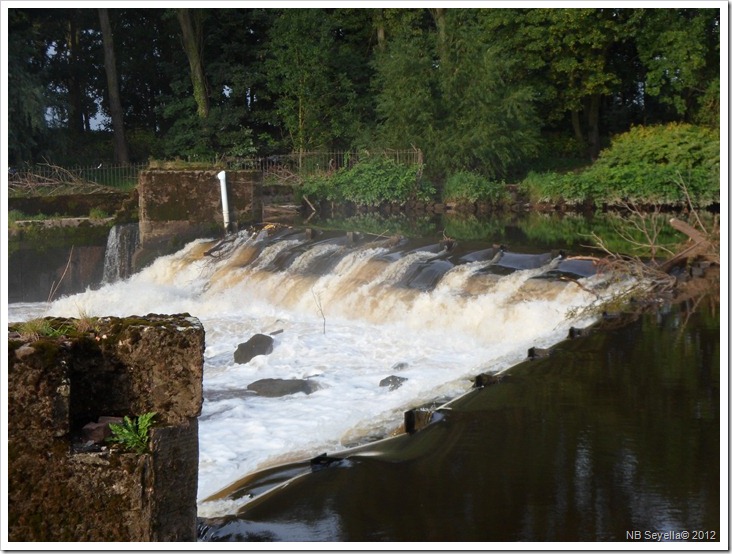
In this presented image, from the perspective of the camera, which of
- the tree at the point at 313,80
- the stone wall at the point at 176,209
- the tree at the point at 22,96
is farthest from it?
the tree at the point at 313,80

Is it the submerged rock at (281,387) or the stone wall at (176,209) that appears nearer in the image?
the submerged rock at (281,387)

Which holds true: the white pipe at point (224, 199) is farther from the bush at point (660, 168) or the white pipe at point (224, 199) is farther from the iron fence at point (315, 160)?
the bush at point (660, 168)

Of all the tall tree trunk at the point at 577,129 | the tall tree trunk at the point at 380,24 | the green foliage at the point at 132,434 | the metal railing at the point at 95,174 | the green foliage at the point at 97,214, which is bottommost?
the green foliage at the point at 132,434

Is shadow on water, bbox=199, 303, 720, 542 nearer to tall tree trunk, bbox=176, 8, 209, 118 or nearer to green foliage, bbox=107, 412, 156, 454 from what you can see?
green foliage, bbox=107, 412, 156, 454

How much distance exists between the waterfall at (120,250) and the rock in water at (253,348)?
25.5ft

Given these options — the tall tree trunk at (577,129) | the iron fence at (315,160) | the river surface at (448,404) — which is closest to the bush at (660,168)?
the tall tree trunk at (577,129)

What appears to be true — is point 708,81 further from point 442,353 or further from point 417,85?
point 442,353

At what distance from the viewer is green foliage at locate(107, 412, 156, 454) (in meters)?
3.37

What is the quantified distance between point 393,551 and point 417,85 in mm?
26560

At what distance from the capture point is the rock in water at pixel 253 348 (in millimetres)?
10737

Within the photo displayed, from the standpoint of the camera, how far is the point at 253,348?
10.9 meters

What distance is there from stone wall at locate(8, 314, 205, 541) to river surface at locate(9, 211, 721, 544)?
146cm

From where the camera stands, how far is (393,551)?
4.25m

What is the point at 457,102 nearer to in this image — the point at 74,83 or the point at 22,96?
the point at 22,96
